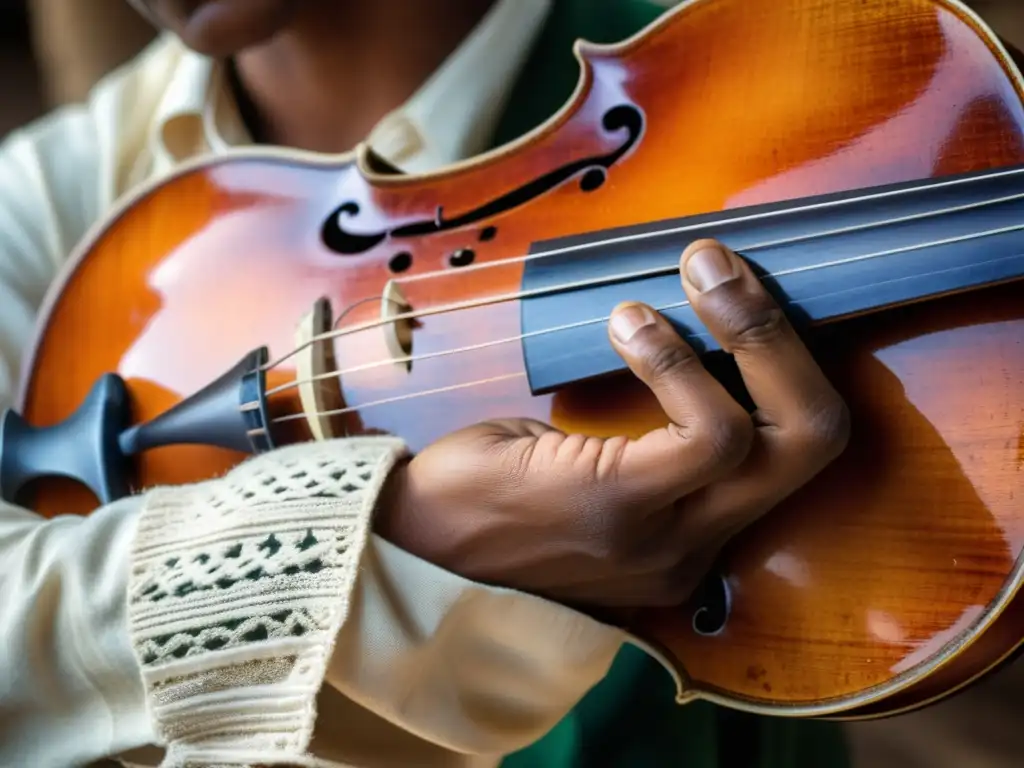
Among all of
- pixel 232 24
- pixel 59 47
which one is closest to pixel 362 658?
pixel 232 24

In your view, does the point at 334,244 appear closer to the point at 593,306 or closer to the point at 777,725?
the point at 593,306

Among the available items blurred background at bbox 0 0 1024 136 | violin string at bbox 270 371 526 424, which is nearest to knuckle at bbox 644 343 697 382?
violin string at bbox 270 371 526 424

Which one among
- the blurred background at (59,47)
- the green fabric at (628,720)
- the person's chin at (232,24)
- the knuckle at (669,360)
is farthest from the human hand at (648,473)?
the blurred background at (59,47)

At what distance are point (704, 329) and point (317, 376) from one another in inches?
8.9

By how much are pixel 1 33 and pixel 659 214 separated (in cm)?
155

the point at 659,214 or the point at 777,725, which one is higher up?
the point at 659,214

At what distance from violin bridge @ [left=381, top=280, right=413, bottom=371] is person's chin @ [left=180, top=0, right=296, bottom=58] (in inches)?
9.4

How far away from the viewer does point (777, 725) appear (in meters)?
0.68

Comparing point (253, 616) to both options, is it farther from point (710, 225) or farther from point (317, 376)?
point (710, 225)

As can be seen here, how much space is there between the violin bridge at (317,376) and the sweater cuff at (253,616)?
8 centimetres

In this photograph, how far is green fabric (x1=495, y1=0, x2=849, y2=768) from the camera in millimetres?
618

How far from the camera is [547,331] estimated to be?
1.46 ft

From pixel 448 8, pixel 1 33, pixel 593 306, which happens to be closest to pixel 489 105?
pixel 448 8

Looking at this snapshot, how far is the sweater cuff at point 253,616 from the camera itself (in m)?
0.39
